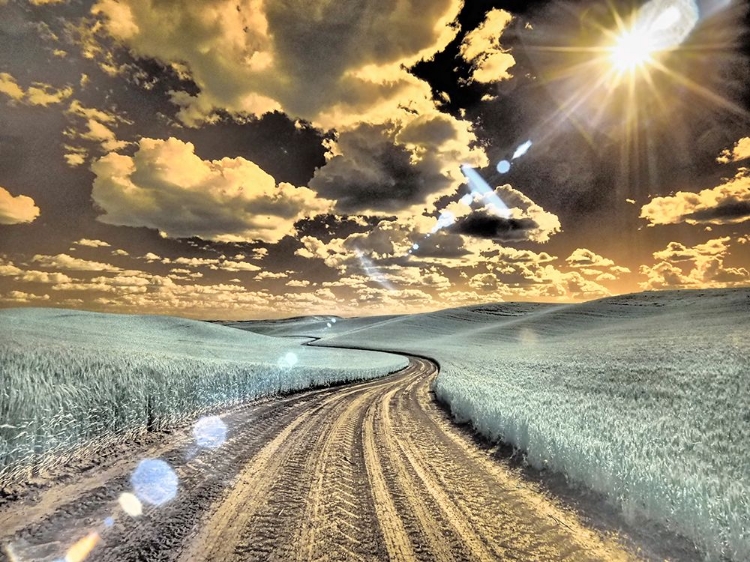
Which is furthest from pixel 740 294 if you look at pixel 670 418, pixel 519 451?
pixel 519 451

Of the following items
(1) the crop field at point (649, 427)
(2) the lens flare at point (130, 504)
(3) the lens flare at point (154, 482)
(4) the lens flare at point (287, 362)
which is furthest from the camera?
(4) the lens flare at point (287, 362)

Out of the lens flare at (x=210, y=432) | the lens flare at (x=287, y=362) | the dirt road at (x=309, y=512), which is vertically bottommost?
the lens flare at (x=210, y=432)

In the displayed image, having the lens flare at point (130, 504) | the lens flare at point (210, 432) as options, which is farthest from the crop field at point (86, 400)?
the lens flare at point (130, 504)

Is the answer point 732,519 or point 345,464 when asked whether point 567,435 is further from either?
point 345,464

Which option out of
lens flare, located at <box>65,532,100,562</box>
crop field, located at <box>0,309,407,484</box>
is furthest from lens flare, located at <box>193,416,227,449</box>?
lens flare, located at <box>65,532,100,562</box>

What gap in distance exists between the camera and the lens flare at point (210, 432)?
9.73 m

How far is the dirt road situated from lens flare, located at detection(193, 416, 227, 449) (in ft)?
1.06

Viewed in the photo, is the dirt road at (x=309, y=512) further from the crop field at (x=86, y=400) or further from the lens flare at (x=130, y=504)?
Answer: the crop field at (x=86, y=400)

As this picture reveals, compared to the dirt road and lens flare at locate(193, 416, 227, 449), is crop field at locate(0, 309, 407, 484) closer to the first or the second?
lens flare at locate(193, 416, 227, 449)

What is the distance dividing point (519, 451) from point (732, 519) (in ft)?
14.8

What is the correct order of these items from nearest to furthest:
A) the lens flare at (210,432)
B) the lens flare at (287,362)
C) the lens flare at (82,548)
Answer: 1. the lens flare at (82,548)
2. the lens flare at (210,432)
3. the lens flare at (287,362)

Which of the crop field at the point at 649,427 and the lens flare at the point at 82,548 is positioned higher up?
the crop field at the point at 649,427

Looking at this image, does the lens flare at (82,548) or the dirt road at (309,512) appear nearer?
the lens flare at (82,548)

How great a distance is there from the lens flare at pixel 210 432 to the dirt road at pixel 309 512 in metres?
0.32
